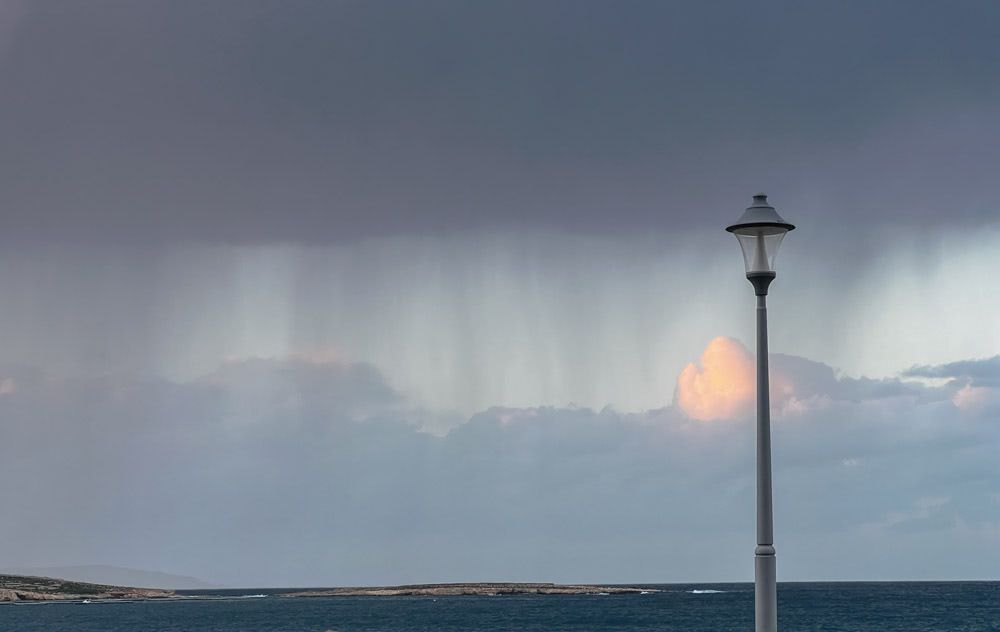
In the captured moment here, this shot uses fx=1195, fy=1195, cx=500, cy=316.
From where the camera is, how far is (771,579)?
1539 centimetres

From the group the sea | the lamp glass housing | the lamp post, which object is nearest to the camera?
the lamp post

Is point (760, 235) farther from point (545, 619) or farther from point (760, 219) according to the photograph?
point (545, 619)

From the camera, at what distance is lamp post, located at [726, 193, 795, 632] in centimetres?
1529

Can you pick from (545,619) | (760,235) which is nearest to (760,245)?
(760,235)

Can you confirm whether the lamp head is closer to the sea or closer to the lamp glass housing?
the lamp glass housing

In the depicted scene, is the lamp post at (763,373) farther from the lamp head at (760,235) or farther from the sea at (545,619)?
the sea at (545,619)

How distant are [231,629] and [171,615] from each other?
4390 cm

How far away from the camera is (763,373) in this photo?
1577cm

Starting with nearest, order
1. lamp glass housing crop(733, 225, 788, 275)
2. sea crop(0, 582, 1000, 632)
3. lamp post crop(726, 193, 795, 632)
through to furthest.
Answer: lamp post crop(726, 193, 795, 632) < lamp glass housing crop(733, 225, 788, 275) < sea crop(0, 582, 1000, 632)

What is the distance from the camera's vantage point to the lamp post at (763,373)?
50.2ft

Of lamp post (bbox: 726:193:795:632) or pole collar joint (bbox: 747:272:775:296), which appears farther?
pole collar joint (bbox: 747:272:775:296)

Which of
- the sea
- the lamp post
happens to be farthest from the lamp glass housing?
the sea

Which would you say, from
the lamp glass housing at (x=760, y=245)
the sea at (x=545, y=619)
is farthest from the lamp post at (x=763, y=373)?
the sea at (x=545, y=619)

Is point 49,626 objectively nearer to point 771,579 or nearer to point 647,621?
point 647,621
